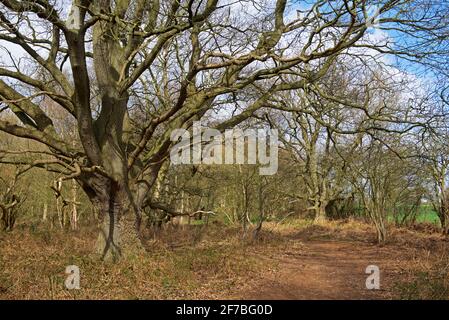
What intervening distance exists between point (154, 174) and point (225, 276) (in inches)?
127

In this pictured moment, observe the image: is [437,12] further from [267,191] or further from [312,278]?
[267,191]

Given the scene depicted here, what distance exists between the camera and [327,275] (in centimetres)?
830

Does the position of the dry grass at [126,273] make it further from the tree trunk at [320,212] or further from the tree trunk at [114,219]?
the tree trunk at [320,212]

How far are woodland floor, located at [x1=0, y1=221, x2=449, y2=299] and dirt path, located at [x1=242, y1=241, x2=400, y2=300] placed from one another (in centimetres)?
2

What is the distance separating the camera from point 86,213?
22297 mm

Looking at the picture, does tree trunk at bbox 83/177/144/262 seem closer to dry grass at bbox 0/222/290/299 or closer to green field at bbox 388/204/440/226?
dry grass at bbox 0/222/290/299

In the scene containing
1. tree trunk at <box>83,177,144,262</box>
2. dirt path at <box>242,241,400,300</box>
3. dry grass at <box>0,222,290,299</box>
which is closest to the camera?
dry grass at <box>0,222,290,299</box>

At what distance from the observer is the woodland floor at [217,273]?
6.23 m

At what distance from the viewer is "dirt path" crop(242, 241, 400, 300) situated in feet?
21.0

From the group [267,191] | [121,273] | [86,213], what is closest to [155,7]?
[121,273]

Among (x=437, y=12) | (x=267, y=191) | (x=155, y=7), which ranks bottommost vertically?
(x=267, y=191)

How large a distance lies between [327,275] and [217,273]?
7.82 ft

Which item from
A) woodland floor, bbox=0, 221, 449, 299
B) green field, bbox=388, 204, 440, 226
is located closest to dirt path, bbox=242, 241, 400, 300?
woodland floor, bbox=0, 221, 449, 299
